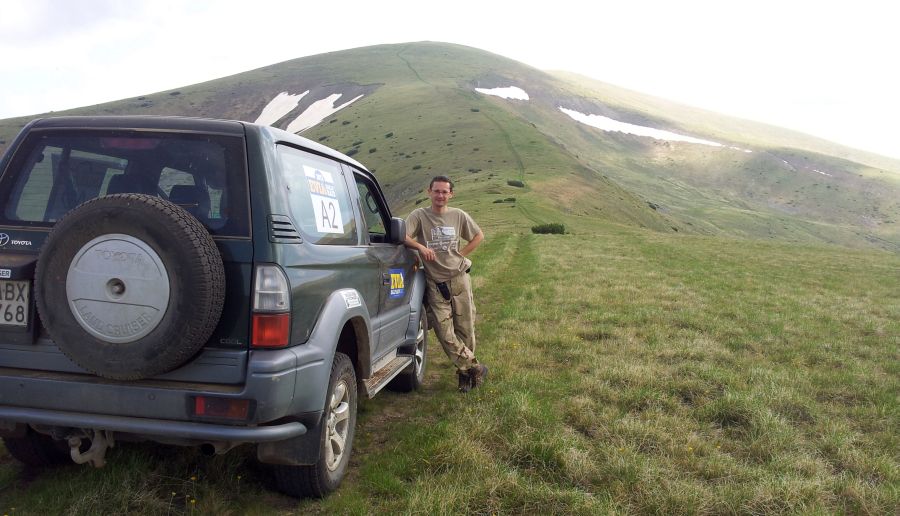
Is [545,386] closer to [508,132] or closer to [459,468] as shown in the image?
[459,468]

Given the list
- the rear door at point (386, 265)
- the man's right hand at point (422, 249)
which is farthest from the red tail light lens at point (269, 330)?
the man's right hand at point (422, 249)

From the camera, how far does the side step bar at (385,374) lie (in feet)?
14.1

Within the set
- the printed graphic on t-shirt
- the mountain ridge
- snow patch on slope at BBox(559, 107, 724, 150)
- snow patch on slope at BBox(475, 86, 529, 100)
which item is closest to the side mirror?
the printed graphic on t-shirt

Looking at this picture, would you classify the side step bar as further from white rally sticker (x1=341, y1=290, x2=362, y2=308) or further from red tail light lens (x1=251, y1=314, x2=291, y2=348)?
red tail light lens (x1=251, y1=314, x2=291, y2=348)

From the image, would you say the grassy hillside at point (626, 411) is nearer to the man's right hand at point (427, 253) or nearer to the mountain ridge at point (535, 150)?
the man's right hand at point (427, 253)

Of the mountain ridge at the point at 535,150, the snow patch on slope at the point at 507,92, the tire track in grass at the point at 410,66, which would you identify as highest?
the tire track in grass at the point at 410,66

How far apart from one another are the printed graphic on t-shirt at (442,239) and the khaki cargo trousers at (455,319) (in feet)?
1.12

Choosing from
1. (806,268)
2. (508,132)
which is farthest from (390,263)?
(508,132)

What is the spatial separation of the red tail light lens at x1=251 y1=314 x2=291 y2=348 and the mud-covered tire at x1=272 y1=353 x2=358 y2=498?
0.57m

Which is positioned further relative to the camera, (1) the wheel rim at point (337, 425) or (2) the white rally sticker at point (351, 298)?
(2) the white rally sticker at point (351, 298)

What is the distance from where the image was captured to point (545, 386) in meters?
5.82

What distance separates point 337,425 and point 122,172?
2.08 metres

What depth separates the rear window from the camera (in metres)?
3.25

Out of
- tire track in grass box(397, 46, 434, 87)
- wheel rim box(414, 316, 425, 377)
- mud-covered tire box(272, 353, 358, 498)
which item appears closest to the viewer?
mud-covered tire box(272, 353, 358, 498)
